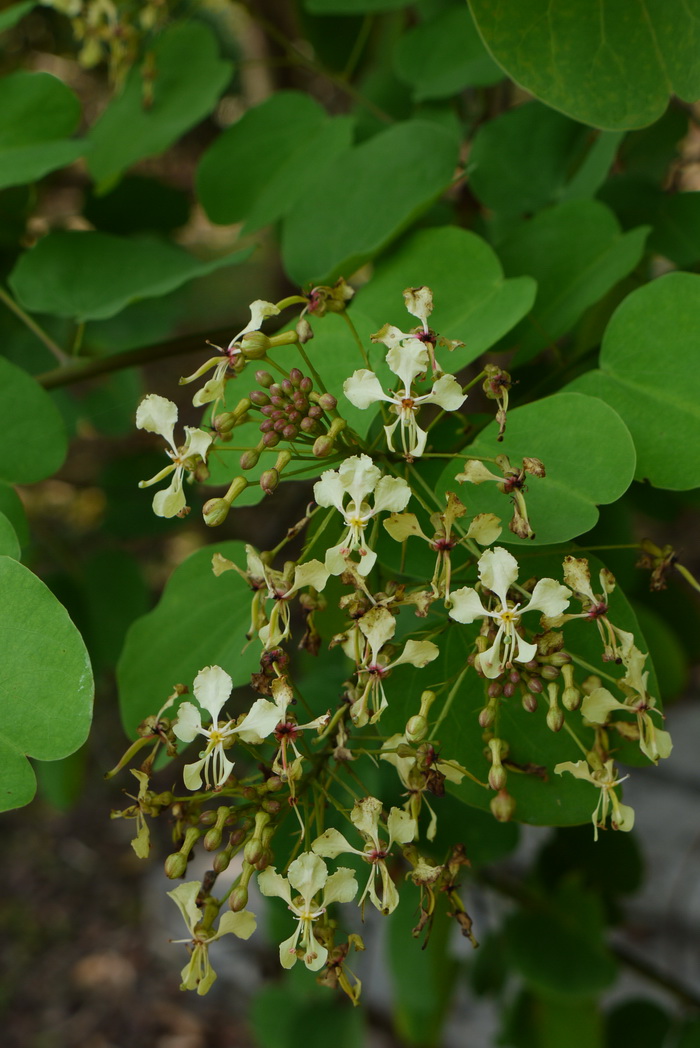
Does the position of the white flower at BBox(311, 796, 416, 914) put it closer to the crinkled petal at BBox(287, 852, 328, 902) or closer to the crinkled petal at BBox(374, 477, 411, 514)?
the crinkled petal at BBox(287, 852, 328, 902)

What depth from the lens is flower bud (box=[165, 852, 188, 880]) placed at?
591mm

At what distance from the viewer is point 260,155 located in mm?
1104

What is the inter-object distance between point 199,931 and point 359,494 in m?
0.29

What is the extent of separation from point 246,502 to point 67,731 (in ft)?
0.68

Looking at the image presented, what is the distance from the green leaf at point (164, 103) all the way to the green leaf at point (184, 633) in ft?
1.89

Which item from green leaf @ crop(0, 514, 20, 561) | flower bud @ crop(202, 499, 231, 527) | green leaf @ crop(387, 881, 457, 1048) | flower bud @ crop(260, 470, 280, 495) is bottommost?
green leaf @ crop(387, 881, 457, 1048)

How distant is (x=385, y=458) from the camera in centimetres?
65

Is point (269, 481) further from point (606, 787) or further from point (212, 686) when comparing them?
point (606, 787)

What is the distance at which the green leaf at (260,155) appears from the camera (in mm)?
1084

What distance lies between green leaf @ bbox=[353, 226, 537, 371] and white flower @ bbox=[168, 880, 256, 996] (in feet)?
1.43

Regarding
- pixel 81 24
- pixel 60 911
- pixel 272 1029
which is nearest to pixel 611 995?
pixel 272 1029

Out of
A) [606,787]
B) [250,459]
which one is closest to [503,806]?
[606,787]

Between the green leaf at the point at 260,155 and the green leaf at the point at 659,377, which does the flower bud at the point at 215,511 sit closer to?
the green leaf at the point at 659,377

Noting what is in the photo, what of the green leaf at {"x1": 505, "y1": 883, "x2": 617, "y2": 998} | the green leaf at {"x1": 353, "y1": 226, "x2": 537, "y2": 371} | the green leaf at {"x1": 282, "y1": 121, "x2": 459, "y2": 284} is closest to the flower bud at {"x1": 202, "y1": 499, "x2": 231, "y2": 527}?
the green leaf at {"x1": 353, "y1": 226, "x2": 537, "y2": 371}
